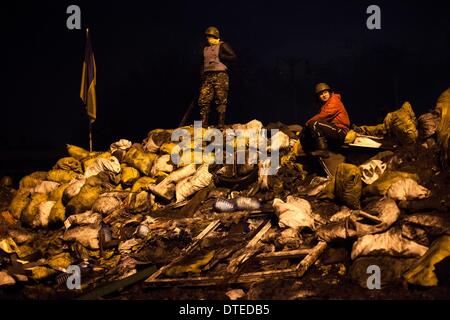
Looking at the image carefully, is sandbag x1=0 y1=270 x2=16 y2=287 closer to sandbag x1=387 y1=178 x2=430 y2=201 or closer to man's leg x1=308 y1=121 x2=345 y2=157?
man's leg x1=308 y1=121 x2=345 y2=157

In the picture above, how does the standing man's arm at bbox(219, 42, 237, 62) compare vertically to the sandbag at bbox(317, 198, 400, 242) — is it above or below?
above

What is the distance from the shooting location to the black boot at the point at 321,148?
644cm

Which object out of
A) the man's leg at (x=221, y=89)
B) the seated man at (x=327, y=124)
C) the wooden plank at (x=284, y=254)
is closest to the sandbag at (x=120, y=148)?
the man's leg at (x=221, y=89)

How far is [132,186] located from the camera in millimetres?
7641

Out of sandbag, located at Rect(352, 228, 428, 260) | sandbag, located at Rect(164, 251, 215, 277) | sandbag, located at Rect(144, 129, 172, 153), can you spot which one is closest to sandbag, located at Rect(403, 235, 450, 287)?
sandbag, located at Rect(352, 228, 428, 260)

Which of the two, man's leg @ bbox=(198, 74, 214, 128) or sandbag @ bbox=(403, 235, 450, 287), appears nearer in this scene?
sandbag @ bbox=(403, 235, 450, 287)

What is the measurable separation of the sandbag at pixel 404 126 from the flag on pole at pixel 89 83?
5.38 m

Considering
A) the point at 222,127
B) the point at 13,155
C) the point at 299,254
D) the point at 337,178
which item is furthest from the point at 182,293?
the point at 13,155

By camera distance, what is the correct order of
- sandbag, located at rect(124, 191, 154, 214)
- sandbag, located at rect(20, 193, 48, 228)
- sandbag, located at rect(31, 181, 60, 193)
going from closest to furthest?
sandbag, located at rect(124, 191, 154, 214) < sandbag, located at rect(20, 193, 48, 228) < sandbag, located at rect(31, 181, 60, 193)

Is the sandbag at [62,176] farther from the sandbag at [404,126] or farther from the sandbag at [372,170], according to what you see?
the sandbag at [404,126]

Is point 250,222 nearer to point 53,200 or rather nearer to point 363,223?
point 363,223

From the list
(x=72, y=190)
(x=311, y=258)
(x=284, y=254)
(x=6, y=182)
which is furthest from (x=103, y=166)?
(x=311, y=258)

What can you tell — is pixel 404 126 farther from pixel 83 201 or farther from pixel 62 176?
pixel 62 176

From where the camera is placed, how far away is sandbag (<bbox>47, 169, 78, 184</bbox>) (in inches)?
329
